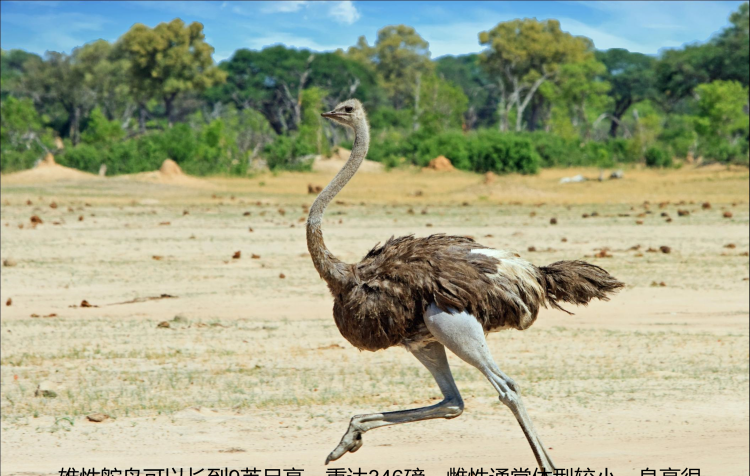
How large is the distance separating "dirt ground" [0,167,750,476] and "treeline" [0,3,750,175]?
1818 centimetres

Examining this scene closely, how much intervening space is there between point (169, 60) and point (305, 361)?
→ 41.5 metres

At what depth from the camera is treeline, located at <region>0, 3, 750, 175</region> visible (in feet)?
116

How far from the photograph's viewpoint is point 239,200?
24922 millimetres

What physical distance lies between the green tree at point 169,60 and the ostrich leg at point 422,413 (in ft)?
145

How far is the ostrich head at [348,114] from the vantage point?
4.58m

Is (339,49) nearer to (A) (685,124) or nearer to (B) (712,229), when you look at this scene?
(A) (685,124)

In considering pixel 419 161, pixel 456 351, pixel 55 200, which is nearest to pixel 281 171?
pixel 419 161

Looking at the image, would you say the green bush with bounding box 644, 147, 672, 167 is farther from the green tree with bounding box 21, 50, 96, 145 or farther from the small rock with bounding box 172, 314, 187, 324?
the small rock with bounding box 172, 314, 187, 324

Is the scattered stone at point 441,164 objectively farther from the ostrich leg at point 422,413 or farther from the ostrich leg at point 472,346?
the ostrich leg at point 472,346

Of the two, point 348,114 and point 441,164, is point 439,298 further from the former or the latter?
point 441,164

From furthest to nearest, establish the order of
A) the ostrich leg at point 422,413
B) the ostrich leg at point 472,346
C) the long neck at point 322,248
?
the long neck at point 322,248, the ostrich leg at point 422,413, the ostrich leg at point 472,346

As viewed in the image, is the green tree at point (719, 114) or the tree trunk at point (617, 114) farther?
the tree trunk at point (617, 114)

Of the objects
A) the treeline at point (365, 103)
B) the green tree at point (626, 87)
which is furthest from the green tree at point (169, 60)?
the green tree at point (626, 87)

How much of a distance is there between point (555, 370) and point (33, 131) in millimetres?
34688
